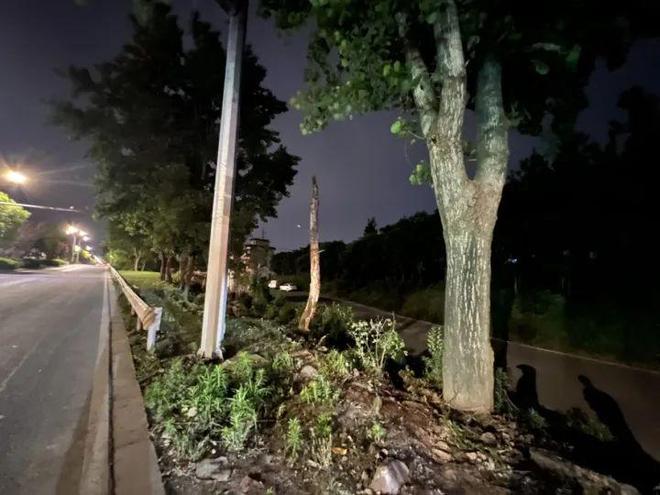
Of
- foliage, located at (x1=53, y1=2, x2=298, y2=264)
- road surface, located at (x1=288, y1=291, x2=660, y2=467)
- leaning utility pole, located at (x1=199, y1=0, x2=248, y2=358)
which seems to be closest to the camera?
leaning utility pole, located at (x1=199, y1=0, x2=248, y2=358)

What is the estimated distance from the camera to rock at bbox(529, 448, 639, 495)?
286cm

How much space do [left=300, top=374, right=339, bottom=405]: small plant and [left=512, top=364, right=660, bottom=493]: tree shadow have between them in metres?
2.36

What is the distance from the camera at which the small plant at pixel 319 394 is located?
4.00 metres

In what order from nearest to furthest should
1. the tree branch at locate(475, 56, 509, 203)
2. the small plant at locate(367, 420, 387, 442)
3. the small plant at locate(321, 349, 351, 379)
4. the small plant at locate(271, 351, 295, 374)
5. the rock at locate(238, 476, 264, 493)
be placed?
the rock at locate(238, 476, 264, 493) → the small plant at locate(367, 420, 387, 442) → the tree branch at locate(475, 56, 509, 203) → the small plant at locate(321, 349, 351, 379) → the small plant at locate(271, 351, 295, 374)

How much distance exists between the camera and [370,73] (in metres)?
5.30

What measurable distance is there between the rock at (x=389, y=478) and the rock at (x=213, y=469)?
1143 millimetres

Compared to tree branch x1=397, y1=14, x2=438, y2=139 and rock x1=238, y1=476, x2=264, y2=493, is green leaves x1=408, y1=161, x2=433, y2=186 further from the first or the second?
rock x1=238, y1=476, x2=264, y2=493

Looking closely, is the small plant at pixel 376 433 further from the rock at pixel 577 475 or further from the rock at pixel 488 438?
the rock at pixel 577 475

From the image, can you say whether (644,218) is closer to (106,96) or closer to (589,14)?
(589,14)

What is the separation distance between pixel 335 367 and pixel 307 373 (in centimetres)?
38

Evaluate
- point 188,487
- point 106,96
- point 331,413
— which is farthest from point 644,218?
point 106,96

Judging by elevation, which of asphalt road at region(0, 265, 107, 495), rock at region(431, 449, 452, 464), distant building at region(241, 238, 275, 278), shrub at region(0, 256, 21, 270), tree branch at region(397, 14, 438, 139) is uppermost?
tree branch at region(397, 14, 438, 139)

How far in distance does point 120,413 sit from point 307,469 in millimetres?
2417

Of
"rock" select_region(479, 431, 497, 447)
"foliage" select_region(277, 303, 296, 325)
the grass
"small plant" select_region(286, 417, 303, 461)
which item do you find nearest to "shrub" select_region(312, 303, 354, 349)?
"foliage" select_region(277, 303, 296, 325)
